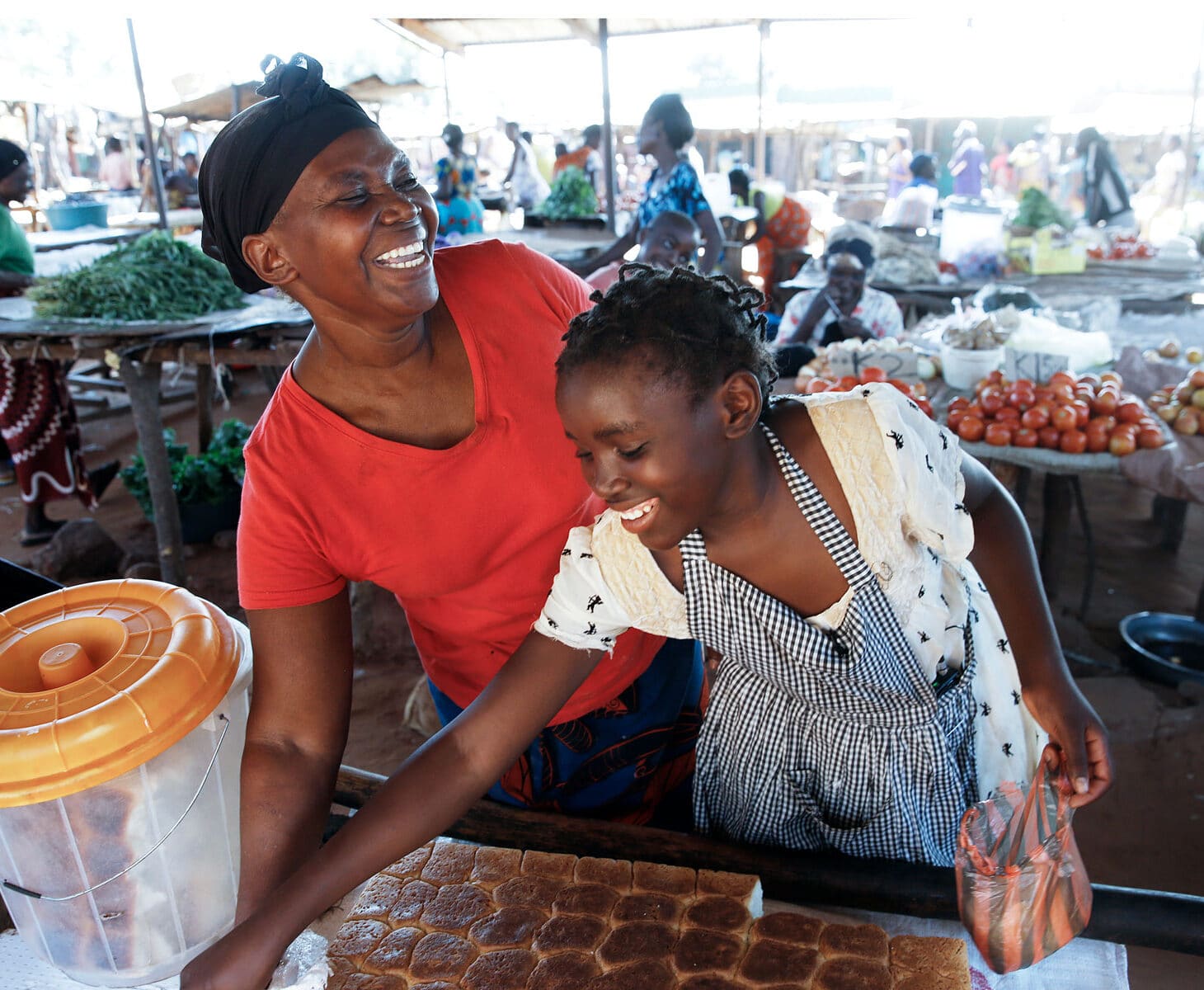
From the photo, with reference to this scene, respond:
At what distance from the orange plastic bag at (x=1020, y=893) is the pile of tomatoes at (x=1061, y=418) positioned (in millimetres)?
2774

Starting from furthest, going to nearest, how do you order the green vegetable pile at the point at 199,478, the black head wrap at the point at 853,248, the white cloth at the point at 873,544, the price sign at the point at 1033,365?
the black head wrap at the point at 853,248 → the green vegetable pile at the point at 199,478 → the price sign at the point at 1033,365 → the white cloth at the point at 873,544

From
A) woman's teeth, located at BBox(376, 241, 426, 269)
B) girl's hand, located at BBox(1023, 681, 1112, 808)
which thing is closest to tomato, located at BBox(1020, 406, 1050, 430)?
girl's hand, located at BBox(1023, 681, 1112, 808)

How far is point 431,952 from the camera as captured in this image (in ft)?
4.13

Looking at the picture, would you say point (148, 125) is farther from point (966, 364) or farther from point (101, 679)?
point (101, 679)

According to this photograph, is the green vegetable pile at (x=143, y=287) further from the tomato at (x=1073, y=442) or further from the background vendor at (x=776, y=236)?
the background vendor at (x=776, y=236)

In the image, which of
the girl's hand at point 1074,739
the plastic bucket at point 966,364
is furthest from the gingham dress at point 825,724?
the plastic bucket at point 966,364

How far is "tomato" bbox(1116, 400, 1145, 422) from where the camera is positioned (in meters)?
3.69

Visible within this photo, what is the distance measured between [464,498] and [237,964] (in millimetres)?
722

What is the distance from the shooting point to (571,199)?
7.66m

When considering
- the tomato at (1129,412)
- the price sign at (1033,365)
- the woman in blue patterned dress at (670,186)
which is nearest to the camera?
the tomato at (1129,412)

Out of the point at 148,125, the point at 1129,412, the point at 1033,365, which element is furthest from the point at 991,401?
the point at 148,125

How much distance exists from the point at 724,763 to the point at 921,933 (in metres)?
0.43

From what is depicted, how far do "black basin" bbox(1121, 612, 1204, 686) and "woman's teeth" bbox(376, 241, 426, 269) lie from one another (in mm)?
3673

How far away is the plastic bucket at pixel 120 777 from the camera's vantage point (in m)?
1.15
